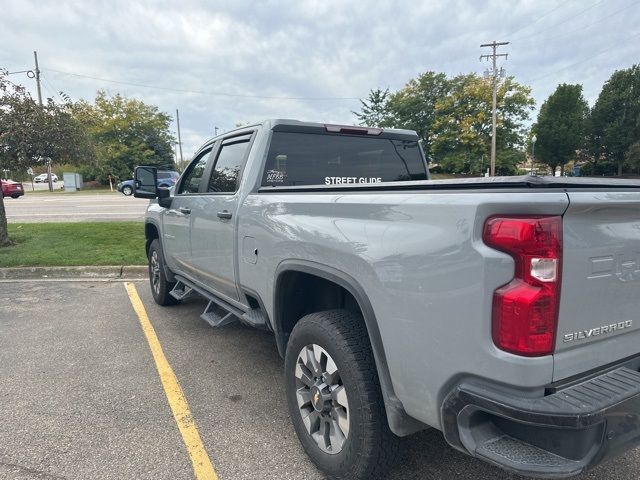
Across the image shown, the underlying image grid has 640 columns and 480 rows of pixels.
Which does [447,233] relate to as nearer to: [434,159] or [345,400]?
[345,400]

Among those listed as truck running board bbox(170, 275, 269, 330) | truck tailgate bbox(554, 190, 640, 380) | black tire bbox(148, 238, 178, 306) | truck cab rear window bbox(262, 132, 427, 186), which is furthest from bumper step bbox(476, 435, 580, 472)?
black tire bbox(148, 238, 178, 306)

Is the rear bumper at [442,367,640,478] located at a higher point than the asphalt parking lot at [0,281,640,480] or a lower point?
higher

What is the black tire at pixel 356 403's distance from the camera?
209 cm

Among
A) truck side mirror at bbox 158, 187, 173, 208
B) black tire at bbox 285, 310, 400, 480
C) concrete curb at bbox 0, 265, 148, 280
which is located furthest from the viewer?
concrete curb at bbox 0, 265, 148, 280

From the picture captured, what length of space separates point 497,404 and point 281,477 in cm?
142

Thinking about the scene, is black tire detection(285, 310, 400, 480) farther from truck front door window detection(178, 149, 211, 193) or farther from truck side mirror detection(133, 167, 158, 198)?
truck side mirror detection(133, 167, 158, 198)

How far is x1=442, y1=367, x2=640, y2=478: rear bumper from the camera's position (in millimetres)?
1528

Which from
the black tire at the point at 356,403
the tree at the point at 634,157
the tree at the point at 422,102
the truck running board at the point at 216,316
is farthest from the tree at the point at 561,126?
the black tire at the point at 356,403

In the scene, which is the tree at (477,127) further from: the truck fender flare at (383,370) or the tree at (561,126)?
the truck fender flare at (383,370)

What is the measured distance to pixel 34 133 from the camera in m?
8.58

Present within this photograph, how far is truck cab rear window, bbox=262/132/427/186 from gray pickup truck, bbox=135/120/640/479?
80 cm

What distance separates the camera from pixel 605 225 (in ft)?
5.56

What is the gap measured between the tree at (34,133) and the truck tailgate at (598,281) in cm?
949

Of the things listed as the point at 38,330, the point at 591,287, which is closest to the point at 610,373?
the point at 591,287
